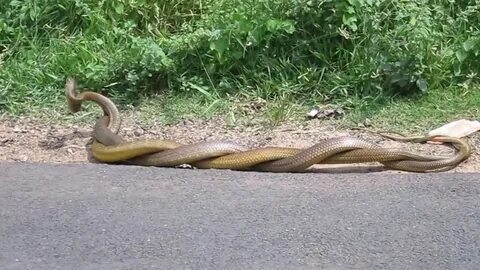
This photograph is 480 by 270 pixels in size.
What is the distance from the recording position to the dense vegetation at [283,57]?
780cm

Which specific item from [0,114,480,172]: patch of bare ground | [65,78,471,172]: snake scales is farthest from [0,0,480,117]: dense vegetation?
[65,78,471,172]: snake scales

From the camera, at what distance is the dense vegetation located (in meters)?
7.80

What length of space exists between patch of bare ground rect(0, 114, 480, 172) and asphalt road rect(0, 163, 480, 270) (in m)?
0.55

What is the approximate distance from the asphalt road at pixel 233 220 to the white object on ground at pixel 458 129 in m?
0.80

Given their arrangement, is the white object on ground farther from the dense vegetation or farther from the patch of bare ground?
the dense vegetation

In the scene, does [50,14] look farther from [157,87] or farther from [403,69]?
[403,69]

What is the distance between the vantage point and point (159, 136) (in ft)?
23.8

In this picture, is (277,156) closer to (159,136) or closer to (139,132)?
(159,136)

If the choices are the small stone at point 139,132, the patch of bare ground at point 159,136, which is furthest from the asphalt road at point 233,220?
the small stone at point 139,132

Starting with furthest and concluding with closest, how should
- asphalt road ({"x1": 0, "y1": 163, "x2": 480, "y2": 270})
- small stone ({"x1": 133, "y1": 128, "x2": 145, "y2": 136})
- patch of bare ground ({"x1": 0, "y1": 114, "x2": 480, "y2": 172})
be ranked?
small stone ({"x1": 133, "y1": 128, "x2": 145, "y2": 136}) < patch of bare ground ({"x1": 0, "y1": 114, "x2": 480, "y2": 172}) < asphalt road ({"x1": 0, "y1": 163, "x2": 480, "y2": 270})

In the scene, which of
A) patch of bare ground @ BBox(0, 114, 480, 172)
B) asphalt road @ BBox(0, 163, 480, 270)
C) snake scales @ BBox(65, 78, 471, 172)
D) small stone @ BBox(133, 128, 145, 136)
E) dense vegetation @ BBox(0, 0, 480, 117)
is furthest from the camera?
dense vegetation @ BBox(0, 0, 480, 117)

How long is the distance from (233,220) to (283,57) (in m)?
3.02

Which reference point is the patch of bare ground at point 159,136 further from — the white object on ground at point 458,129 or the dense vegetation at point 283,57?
the dense vegetation at point 283,57

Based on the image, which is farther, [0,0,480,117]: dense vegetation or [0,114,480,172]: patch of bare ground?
[0,0,480,117]: dense vegetation
